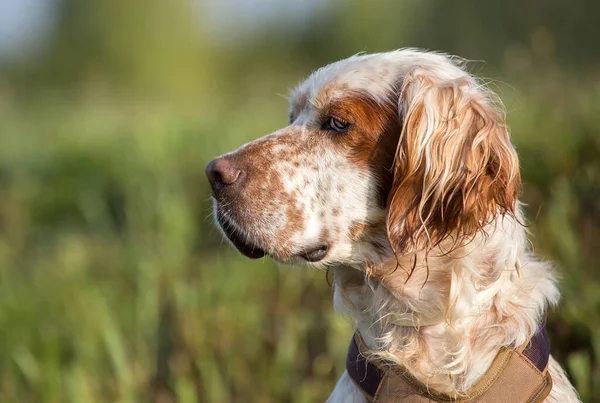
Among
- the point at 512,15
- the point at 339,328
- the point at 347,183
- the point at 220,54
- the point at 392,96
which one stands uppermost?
the point at 392,96

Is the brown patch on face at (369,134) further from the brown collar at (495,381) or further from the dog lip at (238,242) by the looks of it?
the brown collar at (495,381)

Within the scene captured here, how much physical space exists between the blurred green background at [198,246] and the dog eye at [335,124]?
0.60 meters

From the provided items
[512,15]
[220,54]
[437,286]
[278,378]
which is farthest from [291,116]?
[220,54]

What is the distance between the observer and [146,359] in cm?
395

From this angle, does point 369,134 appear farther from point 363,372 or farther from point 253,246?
point 363,372

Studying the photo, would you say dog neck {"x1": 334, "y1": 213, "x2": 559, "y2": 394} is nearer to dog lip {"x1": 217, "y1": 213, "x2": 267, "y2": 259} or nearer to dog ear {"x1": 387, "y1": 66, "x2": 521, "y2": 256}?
dog ear {"x1": 387, "y1": 66, "x2": 521, "y2": 256}

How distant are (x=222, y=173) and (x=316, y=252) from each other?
370 mm

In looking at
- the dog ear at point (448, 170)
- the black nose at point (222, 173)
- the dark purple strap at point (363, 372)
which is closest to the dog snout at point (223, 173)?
the black nose at point (222, 173)

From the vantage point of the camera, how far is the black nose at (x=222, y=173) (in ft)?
7.41

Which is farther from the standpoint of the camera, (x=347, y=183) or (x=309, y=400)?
(x=309, y=400)

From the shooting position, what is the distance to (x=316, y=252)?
7.54 ft

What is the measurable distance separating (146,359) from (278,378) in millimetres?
796

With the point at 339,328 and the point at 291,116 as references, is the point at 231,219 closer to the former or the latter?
the point at 291,116

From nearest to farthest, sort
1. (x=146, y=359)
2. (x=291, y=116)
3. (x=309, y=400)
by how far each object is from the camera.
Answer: (x=291, y=116) < (x=309, y=400) < (x=146, y=359)
